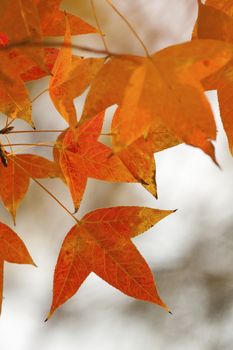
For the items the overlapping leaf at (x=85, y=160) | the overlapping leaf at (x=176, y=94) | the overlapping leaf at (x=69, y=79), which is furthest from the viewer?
the overlapping leaf at (x=85, y=160)

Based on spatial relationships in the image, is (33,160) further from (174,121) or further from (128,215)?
(174,121)

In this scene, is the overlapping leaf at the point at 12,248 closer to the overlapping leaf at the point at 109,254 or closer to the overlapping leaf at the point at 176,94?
the overlapping leaf at the point at 109,254

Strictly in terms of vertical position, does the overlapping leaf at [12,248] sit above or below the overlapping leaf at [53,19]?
below

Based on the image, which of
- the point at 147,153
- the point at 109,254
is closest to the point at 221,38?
the point at 147,153

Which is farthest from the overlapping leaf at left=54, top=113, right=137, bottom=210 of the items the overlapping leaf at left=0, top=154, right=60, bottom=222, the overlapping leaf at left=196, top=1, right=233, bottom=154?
the overlapping leaf at left=196, top=1, right=233, bottom=154

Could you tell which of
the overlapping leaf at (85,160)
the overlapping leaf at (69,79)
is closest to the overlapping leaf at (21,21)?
the overlapping leaf at (69,79)

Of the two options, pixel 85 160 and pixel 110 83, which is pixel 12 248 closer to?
pixel 85 160

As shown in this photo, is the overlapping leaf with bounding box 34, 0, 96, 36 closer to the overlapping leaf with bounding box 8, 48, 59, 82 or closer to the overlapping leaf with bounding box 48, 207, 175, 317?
the overlapping leaf with bounding box 8, 48, 59, 82
